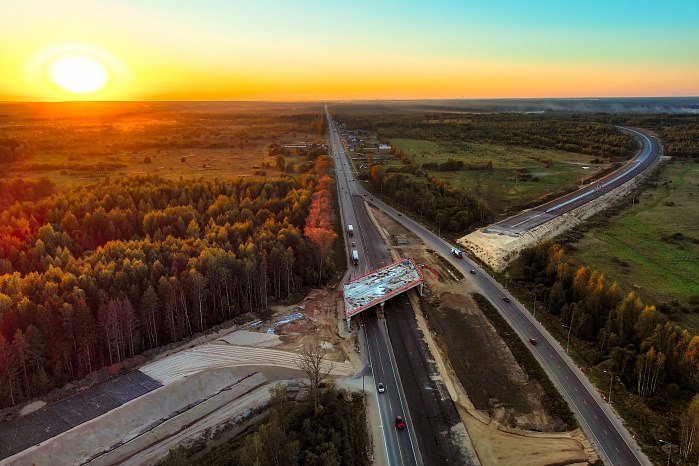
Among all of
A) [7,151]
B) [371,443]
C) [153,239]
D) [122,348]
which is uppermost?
[7,151]

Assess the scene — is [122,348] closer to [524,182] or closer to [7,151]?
[524,182]

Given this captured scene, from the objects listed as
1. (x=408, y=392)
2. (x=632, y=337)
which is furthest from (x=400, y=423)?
(x=632, y=337)

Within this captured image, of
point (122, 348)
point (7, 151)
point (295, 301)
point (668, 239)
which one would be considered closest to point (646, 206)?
point (668, 239)

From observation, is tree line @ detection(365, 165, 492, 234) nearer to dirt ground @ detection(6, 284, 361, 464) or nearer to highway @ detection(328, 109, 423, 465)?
highway @ detection(328, 109, 423, 465)

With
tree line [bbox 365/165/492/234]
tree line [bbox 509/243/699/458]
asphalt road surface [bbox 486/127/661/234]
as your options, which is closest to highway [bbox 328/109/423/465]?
tree line [bbox 365/165/492/234]

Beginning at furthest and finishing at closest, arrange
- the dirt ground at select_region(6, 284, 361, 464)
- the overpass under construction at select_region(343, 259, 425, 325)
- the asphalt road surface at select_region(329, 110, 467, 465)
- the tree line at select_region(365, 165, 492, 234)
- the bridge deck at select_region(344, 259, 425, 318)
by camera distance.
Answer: the tree line at select_region(365, 165, 492, 234) → the bridge deck at select_region(344, 259, 425, 318) → the overpass under construction at select_region(343, 259, 425, 325) → the asphalt road surface at select_region(329, 110, 467, 465) → the dirt ground at select_region(6, 284, 361, 464)

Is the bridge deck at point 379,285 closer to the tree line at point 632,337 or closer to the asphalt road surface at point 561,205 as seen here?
the tree line at point 632,337

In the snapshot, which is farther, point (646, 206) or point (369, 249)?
point (646, 206)
